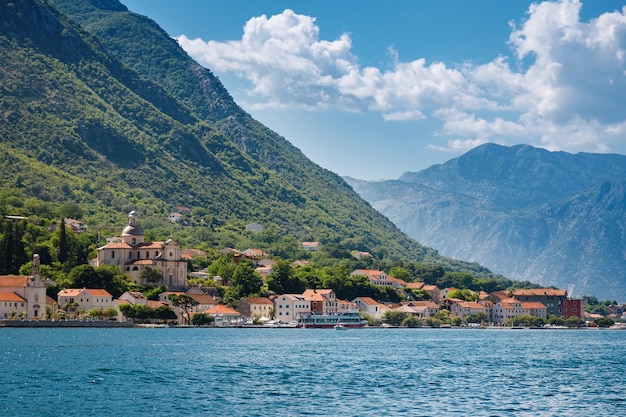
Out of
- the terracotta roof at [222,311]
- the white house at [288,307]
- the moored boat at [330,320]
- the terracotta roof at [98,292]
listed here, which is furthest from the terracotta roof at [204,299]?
the terracotta roof at [98,292]

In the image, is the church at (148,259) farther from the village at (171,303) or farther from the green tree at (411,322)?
the green tree at (411,322)

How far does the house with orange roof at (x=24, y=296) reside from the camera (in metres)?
138

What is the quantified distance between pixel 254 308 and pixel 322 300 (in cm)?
1264

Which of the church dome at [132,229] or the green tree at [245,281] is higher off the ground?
the church dome at [132,229]

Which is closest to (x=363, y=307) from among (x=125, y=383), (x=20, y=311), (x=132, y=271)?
(x=132, y=271)

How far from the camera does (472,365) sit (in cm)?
8131

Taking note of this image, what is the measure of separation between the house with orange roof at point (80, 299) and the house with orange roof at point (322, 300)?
38.7m

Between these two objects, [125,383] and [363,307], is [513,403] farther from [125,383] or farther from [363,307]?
[363,307]

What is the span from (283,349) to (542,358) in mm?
23110

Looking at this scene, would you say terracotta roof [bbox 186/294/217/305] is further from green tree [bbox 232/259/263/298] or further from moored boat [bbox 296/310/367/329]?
moored boat [bbox 296/310/367/329]

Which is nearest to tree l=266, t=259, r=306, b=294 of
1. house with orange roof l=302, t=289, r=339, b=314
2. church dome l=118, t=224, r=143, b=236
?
house with orange roof l=302, t=289, r=339, b=314

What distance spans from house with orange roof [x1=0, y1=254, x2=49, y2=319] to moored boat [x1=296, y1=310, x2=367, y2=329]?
42609 mm

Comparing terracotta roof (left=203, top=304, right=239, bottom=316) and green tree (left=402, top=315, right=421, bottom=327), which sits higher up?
terracotta roof (left=203, top=304, right=239, bottom=316)

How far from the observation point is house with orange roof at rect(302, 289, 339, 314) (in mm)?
173000
